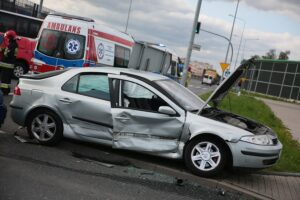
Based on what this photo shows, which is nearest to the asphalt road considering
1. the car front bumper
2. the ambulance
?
the car front bumper

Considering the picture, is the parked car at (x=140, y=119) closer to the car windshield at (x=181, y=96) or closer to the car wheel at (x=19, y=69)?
the car windshield at (x=181, y=96)

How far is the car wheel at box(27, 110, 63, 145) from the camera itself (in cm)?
748

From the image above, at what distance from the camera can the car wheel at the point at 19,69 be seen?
18.3 m

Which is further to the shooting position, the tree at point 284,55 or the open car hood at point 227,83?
the tree at point 284,55

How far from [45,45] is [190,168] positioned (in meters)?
9.83

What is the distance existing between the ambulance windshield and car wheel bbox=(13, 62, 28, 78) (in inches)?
131

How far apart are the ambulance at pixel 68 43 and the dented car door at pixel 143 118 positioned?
306 inches

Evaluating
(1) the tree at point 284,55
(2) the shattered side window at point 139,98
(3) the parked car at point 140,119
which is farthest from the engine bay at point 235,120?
→ (1) the tree at point 284,55

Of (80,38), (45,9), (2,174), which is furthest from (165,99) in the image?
(45,9)

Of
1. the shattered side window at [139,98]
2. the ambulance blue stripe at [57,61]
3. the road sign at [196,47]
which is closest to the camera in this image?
the shattered side window at [139,98]

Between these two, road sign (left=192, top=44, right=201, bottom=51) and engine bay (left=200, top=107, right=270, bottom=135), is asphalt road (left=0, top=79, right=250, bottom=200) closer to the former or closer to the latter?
engine bay (left=200, top=107, right=270, bottom=135)

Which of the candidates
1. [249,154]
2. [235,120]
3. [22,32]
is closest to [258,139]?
[249,154]

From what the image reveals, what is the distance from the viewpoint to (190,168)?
6898 millimetres

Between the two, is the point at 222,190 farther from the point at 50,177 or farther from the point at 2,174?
the point at 2,174
